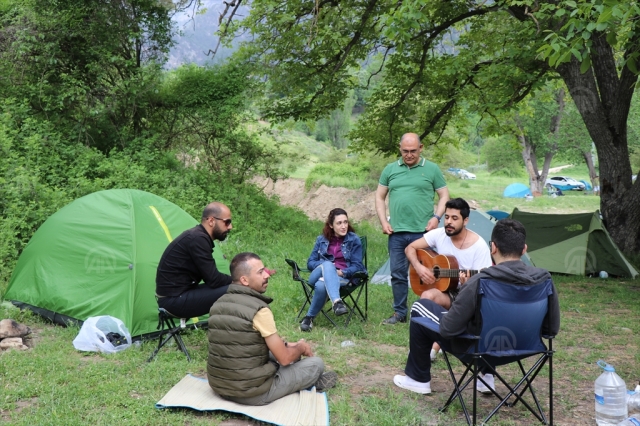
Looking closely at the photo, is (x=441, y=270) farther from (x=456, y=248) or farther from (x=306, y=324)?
(x=306, y=324)

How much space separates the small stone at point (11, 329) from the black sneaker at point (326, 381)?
2.69m

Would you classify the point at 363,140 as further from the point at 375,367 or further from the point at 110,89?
the point at 375,367

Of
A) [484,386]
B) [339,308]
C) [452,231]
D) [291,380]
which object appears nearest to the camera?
[291,380]

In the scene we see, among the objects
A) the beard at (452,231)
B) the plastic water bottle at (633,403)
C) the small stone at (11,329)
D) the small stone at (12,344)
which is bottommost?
the small stone at (12,344)

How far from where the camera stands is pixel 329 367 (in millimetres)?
4703

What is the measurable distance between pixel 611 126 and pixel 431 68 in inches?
135

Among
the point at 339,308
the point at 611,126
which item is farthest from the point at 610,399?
the point at 611,126

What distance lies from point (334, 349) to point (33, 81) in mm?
7707

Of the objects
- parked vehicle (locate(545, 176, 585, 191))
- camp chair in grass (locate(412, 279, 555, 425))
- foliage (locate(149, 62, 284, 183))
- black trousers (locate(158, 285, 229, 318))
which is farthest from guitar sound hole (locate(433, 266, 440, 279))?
parked vehicle (locate(545, 176, 585, 191))

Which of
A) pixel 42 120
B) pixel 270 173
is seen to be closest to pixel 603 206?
pixel 270 173

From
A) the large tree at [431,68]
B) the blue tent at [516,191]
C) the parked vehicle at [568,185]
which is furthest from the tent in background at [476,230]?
the parked vehicle at [568,185]

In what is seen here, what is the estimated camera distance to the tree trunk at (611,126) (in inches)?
357

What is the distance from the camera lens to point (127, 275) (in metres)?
5.58

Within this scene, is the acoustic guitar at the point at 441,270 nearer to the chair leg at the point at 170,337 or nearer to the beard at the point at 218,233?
the beard at the point at 218,233
